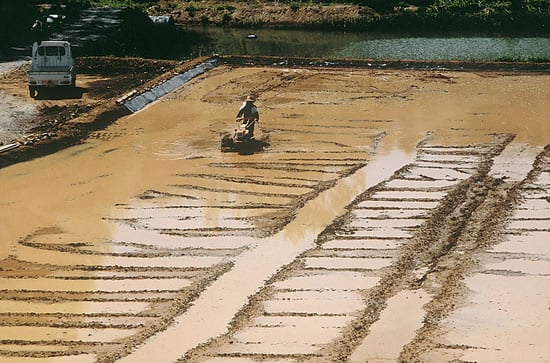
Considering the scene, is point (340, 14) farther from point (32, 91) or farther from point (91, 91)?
point (32, 91)

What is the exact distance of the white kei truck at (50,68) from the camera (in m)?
26.2

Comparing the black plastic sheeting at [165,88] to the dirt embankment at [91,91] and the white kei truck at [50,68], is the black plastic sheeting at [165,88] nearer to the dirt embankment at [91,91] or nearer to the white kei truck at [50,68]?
the dirt embankment at [91,91]

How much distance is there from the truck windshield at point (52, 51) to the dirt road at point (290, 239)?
4.06m

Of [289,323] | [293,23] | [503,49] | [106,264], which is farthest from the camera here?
[293,23]

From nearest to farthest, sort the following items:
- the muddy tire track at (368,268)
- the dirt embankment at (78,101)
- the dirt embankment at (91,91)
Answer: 1. the muddy tire track at (368,268)
2. the dirt embankment at (78,101)
3. the dirt embankment at (91,91)

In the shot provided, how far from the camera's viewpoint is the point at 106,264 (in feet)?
47.7

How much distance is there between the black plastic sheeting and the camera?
25.7m

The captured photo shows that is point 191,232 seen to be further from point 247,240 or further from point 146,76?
point 146,76

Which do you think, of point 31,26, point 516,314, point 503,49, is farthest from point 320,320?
point 31,26

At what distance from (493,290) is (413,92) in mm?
14165

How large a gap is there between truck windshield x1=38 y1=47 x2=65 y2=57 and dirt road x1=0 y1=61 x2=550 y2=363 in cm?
406

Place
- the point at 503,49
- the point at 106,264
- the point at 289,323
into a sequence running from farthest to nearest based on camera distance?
1. the point at 503,49
2. the point at 106,264
3. the point at 289,323

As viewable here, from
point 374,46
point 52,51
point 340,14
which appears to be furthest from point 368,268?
point 340,14

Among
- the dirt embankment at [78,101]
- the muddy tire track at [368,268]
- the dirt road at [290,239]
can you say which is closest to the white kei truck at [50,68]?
the dirt embankment at [78,101]
